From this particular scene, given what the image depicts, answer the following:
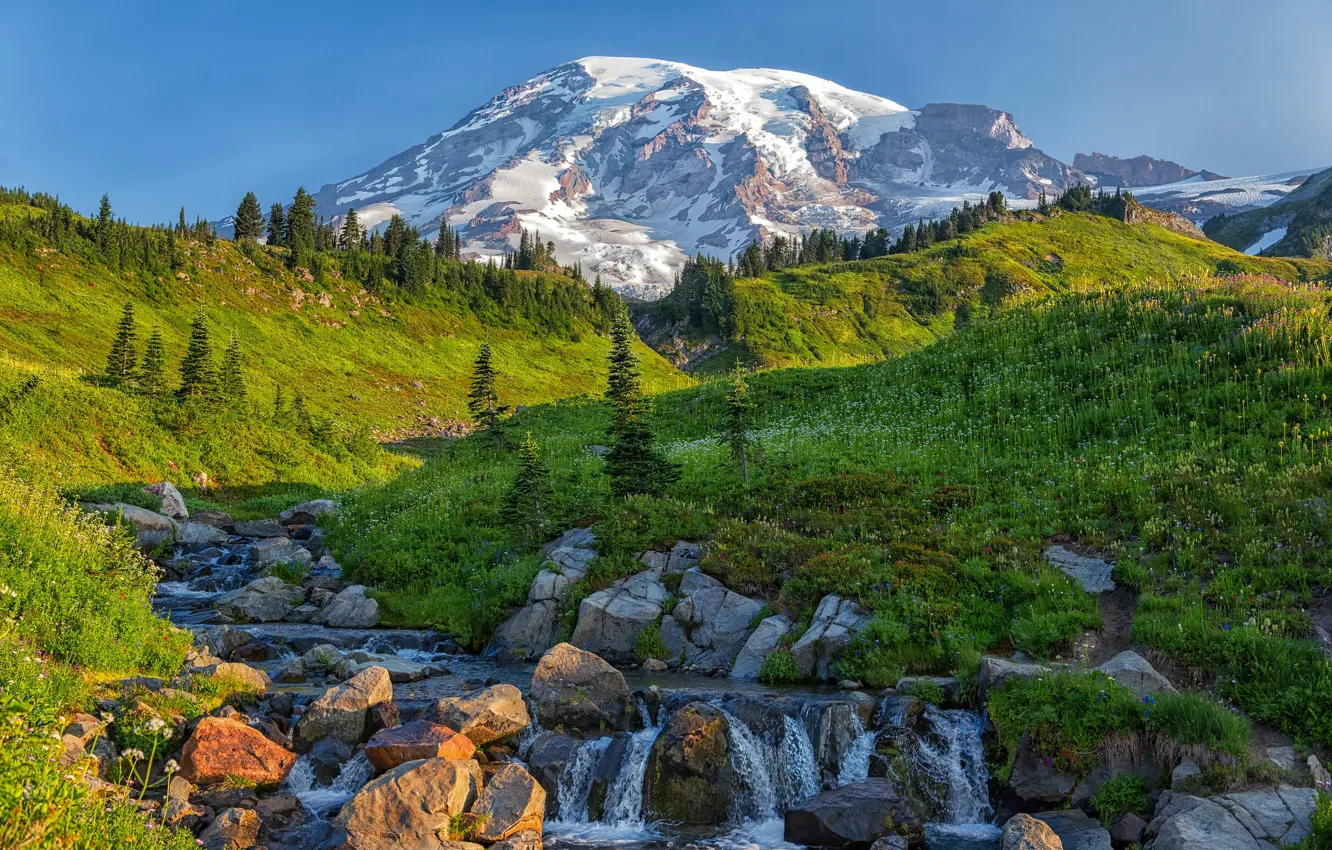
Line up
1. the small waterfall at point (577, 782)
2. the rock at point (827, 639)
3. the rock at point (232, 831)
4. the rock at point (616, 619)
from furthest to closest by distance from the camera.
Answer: the rock at point (616, 619) → the rock at point (827, 639) → the small waterfall at point (577, 782) → the rock at point (232, 831)

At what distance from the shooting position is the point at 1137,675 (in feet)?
36.4

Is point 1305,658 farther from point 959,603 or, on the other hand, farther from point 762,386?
point 762,386

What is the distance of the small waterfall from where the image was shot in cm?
1152

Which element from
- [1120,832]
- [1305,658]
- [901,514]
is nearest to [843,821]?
[1120,832]

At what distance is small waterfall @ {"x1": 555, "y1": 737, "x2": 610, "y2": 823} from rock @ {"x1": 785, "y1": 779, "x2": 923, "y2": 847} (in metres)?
3.32

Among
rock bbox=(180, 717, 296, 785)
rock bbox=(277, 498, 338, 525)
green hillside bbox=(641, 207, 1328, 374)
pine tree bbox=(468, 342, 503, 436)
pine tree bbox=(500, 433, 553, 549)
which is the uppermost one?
green hillside bbox=(641, 207, 1328, 374)

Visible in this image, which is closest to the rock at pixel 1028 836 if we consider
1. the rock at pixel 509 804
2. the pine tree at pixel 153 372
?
the rock at pixel 509 804

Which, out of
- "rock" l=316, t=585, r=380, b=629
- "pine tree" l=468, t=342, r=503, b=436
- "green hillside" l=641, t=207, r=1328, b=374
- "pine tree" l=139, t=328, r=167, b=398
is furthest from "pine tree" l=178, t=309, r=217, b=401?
"green hillside" l=641, t=207, r=1328, b=374

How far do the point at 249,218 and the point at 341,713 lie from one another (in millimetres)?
129397

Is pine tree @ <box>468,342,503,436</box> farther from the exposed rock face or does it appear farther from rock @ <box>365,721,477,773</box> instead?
rock @ <box>365,721,477,773</box>

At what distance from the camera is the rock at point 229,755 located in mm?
10820

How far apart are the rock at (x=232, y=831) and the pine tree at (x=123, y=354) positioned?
4545 cm

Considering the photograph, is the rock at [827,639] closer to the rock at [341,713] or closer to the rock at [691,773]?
the rock at [691,773]

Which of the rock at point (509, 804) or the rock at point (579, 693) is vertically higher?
the rock at point (579, 693)
